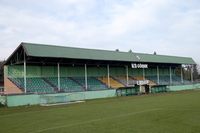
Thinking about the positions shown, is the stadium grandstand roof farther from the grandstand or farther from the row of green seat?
the row of green seat

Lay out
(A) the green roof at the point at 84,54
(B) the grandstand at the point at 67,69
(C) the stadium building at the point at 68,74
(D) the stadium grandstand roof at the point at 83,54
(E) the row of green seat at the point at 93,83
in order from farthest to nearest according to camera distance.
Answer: (E) the row of green seat at the point at 93,83 → (B) the grandstand at the point at 67,69 → (A) the green roof at the point at 84,54 → (D) the stadium grandstand roof at the point at 83,54 → (C) the stadium building at the point at 68,74

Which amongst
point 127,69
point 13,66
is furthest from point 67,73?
point 127,69

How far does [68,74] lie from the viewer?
52.1 meters

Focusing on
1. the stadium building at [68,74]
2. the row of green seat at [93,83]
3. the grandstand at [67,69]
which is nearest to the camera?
the stadium building at [68,74]

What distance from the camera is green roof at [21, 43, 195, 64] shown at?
41188mm

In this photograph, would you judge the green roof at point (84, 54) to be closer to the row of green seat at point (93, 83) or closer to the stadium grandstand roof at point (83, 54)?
the stadium grandstand roof at point (83, 54)

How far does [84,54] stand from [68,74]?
543 cm

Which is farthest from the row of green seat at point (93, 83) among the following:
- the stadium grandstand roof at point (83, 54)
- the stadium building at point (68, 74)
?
the stadium grandstand roof at point (83, 54)

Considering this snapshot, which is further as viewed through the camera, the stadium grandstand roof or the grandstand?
the grandstand

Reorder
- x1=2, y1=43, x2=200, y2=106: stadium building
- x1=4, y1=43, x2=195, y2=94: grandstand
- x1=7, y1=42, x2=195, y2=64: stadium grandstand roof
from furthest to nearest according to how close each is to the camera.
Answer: x1=4, y1=43, x2=195, y2=94: grandstand → x1=7, y1=42, x2=195, y2=64: stadium grandstand roof → x1=2, y1=43, x2=200, y2=106: stadium building

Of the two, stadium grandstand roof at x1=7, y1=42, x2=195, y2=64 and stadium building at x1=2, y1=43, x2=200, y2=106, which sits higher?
stadium grandstand roof at x1=7, y1=42, x2=195, y2=64

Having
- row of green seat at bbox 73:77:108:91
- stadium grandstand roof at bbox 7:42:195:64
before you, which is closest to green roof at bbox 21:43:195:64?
stadium grandstand roof at bbox 7:42:195:64

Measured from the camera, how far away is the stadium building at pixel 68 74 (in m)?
40.5

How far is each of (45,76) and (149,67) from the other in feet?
90.0
